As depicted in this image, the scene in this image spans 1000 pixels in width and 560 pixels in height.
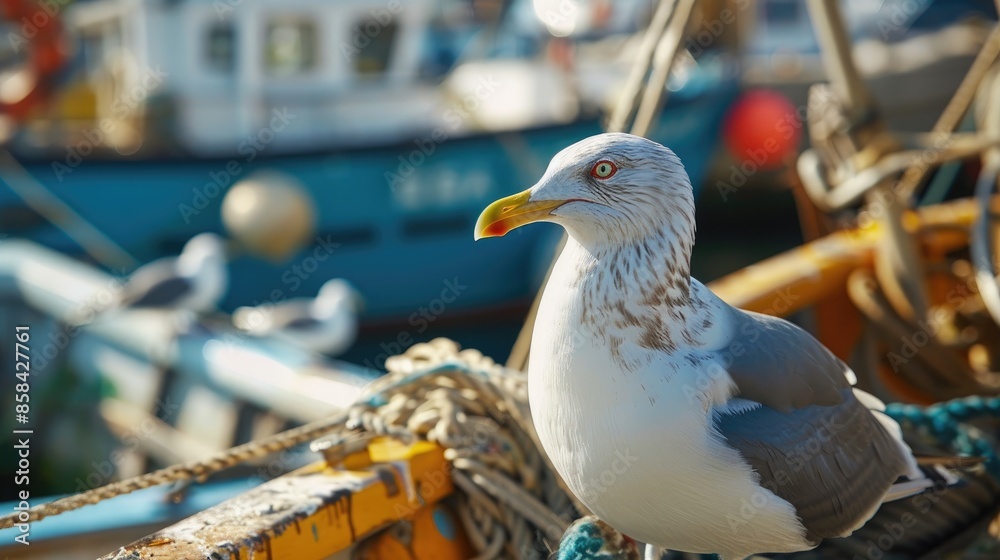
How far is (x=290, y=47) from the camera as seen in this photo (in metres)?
7.23

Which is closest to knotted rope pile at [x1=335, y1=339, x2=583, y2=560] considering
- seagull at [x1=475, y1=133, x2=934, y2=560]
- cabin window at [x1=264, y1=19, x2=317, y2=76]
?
seagull at [x1=475, y1=133, x2=934, y2=560]

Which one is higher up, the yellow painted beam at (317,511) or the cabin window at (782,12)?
the cabin window at (782,12)

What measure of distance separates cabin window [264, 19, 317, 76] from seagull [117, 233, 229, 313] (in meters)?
2.13

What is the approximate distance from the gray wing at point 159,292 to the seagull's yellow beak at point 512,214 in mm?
3519

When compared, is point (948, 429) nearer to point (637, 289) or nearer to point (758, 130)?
point (637, 289)

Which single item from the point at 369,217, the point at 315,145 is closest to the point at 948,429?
the point at 369,217

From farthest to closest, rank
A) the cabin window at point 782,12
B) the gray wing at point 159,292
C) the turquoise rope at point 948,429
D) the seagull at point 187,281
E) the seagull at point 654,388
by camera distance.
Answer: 1. the cabin window at point 782,12
2. the seagull at point 187,281
3. the gray wing at point 159,292
4. the turquoise rope at point 948,429
5. the seagull at point 654,388

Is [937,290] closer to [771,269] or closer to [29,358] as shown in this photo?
[771,269]

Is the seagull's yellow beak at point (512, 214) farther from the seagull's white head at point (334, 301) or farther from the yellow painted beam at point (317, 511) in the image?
the seagull's white head at point (334, 301)

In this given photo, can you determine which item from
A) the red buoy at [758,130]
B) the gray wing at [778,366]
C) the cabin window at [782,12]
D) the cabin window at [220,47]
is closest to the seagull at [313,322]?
the cabin window at [220,47]

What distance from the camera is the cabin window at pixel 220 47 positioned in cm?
720

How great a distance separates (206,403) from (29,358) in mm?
1194

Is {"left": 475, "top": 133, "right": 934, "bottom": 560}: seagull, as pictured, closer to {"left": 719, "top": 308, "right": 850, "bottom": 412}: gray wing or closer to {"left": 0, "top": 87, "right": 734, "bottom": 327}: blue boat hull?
{"left": 719, "top": 308, "right": 850, "bottom": 412}: gray wing

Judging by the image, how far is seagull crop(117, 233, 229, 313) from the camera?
496 centimetres
